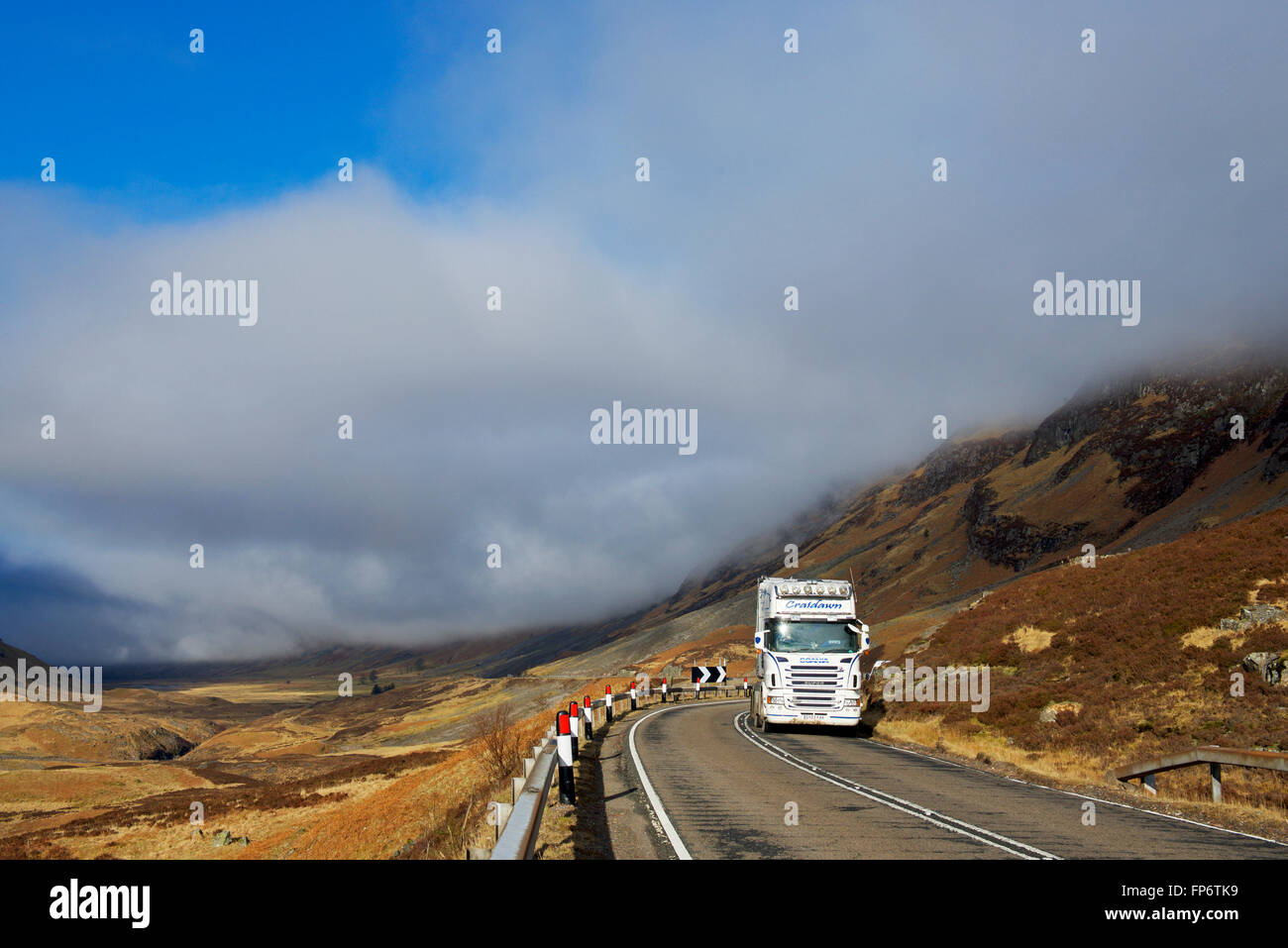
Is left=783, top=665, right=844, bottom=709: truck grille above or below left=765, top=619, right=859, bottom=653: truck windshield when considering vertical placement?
below

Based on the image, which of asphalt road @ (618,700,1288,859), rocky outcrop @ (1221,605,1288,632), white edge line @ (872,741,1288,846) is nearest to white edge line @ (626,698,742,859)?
asphalt road @ (618,700,1288,859)

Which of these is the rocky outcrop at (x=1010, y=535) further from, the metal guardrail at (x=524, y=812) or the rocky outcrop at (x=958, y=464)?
the metal guardrail at (x=524, y=812)

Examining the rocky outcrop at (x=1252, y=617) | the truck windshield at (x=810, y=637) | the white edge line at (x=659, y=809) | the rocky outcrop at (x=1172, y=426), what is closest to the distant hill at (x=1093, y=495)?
the rocky outcrop at (x=1172, y=426)

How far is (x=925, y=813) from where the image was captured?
1212cm

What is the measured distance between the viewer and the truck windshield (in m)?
24.4

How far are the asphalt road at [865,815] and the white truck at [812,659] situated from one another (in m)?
4.10

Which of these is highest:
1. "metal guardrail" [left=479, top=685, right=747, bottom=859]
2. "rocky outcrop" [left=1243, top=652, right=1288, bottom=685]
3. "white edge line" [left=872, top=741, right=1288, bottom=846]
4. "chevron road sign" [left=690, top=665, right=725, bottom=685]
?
"metal guardrail" [left=479, top=685, right=747, bottom=859]

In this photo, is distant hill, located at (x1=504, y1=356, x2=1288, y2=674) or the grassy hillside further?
distant hill, located at (x1=504, y1=356, x2=1288, y2=674)

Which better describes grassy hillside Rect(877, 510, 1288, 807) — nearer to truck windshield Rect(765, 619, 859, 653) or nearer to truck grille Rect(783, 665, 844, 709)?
truck grille Rect(783, 665, 844, 709)

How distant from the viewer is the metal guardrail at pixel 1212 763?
12.4 m

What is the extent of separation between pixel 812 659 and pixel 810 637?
74 centimetres

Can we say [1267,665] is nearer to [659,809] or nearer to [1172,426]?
[659,809]
